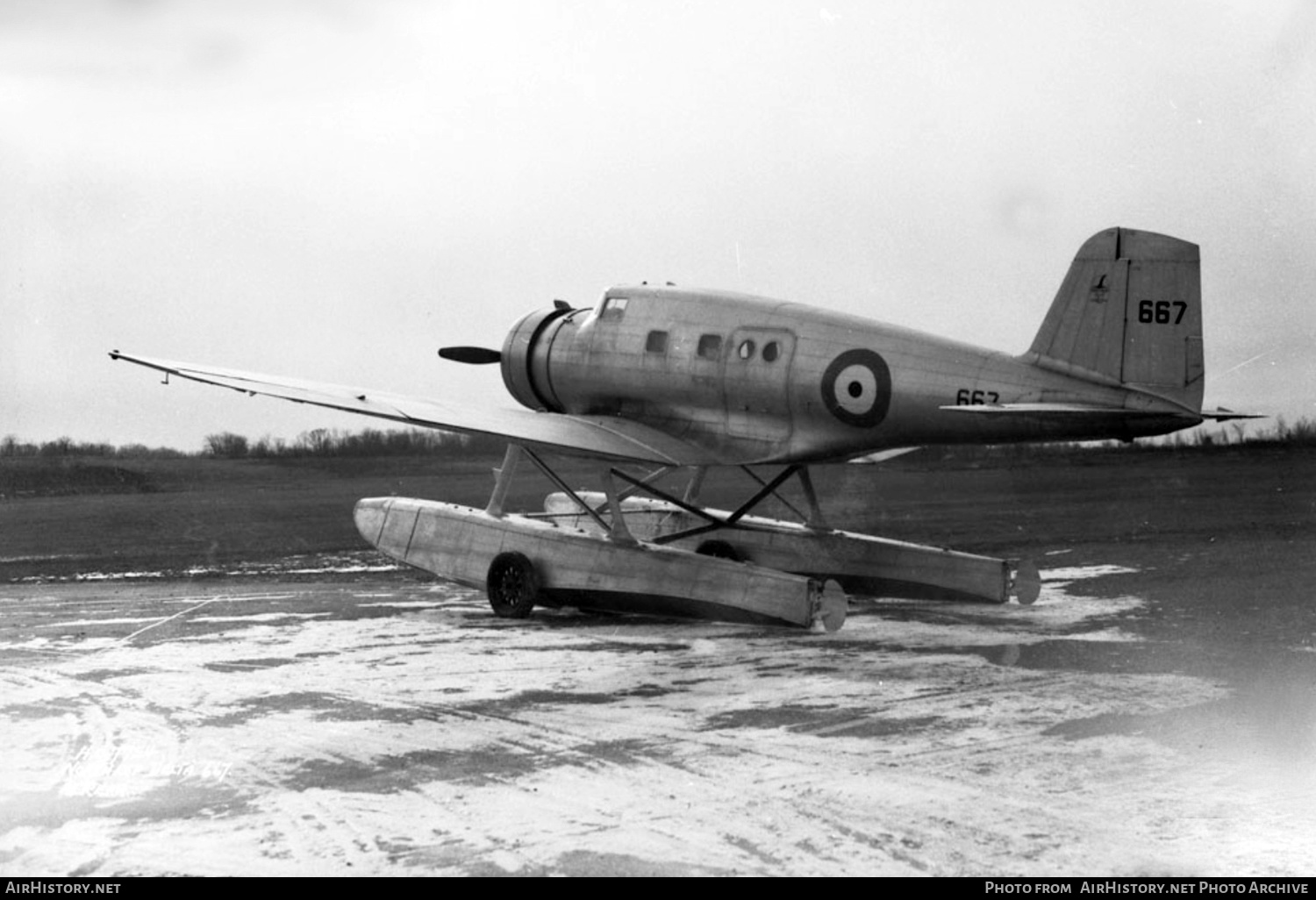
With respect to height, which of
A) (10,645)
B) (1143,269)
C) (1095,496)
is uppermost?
(1143,269)

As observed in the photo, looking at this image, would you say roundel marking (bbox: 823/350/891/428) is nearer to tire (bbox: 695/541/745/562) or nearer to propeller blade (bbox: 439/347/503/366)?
tire (bbox: 695/541/745/562)

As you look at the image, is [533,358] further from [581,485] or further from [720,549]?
[581,485]

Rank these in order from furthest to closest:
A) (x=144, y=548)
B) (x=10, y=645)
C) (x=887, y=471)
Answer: (x=887, y=471)
(x=144, y=548)
(x=10, y=645)

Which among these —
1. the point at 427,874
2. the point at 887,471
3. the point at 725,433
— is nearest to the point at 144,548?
the point at 725,433

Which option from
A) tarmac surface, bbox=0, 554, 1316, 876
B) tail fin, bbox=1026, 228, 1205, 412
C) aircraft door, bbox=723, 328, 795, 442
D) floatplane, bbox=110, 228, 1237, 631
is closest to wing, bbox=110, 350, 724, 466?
floatplane, bbox=110, 228, 1237, 631

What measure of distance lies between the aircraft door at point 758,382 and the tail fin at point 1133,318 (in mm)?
2501

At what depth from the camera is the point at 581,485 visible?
3475cm

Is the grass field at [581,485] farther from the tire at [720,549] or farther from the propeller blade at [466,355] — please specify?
the propeller blade at [466,355]

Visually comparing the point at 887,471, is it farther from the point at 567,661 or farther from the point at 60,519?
the point at 567,661

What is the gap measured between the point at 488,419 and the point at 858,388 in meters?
3.59

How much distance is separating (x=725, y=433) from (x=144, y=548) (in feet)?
43.2

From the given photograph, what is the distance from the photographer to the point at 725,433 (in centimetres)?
1326

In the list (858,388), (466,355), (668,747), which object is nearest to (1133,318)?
(858,388)

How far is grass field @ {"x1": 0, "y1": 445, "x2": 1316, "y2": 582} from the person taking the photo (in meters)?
20.5
